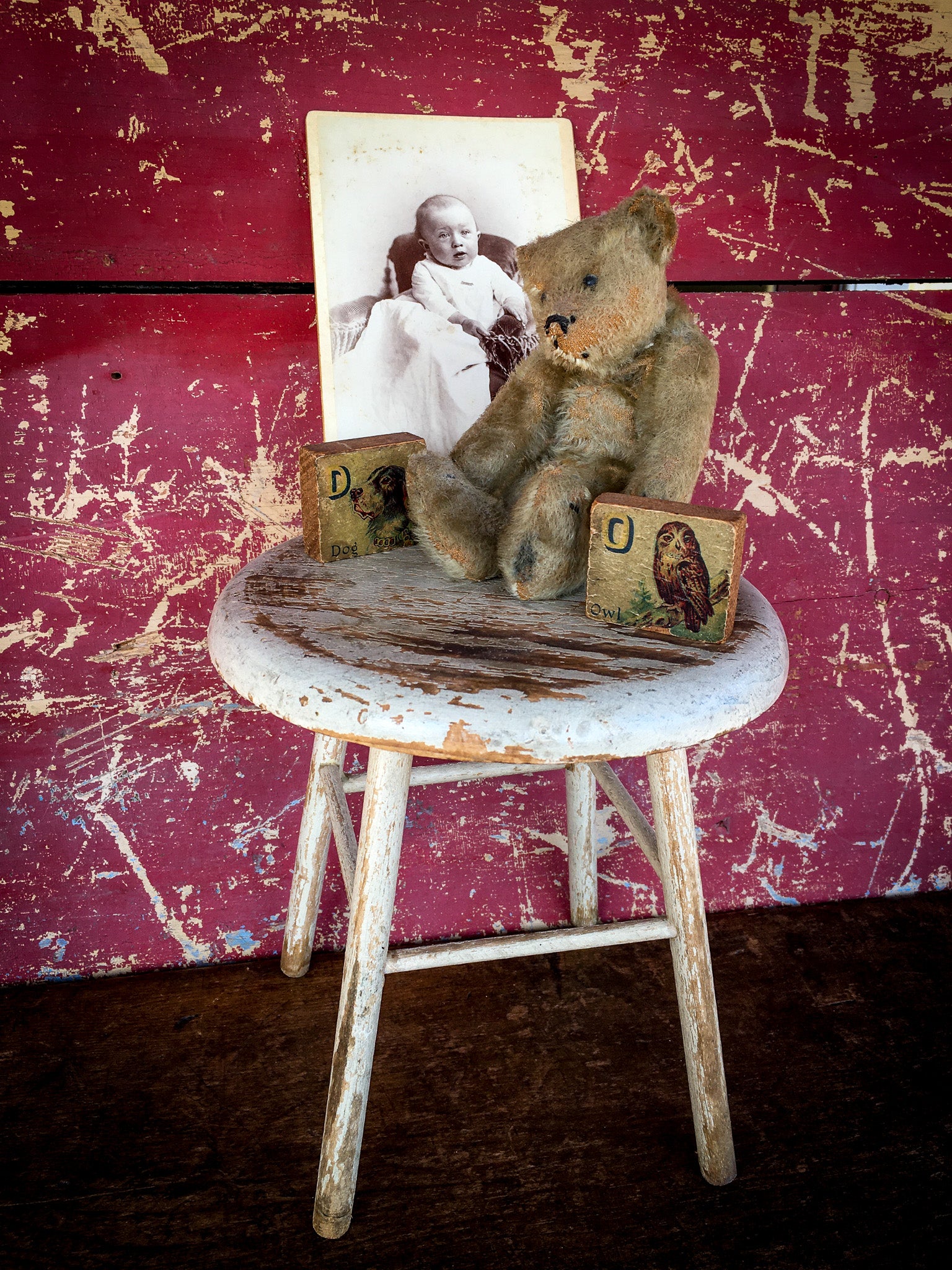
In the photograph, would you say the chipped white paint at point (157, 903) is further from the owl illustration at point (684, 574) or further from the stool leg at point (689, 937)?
the owl illustration at point (684, 574)

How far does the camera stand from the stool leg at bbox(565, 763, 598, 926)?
1.22m

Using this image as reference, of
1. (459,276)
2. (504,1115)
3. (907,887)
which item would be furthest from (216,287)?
(907,887)

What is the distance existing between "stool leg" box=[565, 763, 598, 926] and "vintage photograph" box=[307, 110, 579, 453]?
484mm

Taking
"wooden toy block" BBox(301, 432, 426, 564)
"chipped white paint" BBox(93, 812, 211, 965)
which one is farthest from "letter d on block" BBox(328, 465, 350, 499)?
"chipped white paint" BBox(93, 812, 211, 965)

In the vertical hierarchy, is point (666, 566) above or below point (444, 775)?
above

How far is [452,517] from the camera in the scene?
85cm

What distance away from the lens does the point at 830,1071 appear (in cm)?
113

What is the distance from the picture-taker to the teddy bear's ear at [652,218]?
31.0 inches

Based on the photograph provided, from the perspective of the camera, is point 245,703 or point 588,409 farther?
point 245,703

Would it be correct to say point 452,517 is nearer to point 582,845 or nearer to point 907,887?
point 582,845

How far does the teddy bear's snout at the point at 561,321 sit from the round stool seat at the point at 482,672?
0.82 ft

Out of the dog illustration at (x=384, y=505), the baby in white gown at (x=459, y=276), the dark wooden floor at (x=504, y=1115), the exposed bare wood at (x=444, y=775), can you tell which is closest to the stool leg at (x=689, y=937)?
the dark wooden floor at (x=504, y=1115)

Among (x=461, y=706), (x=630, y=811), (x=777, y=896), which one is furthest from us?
(x=777, y=896)

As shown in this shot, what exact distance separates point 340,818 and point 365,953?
0.91 feet
